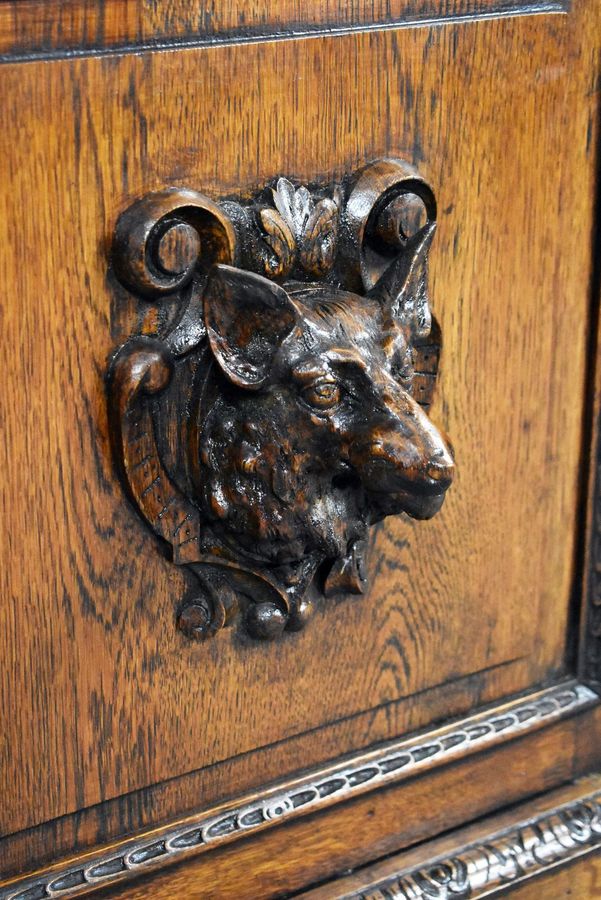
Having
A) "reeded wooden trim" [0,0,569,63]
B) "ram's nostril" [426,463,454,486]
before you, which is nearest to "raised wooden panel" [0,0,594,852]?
"reeded wooden trim" [0,0,569,63]

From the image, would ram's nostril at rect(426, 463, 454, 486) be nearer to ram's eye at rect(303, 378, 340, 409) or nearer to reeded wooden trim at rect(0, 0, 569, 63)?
ram's eye at rect(303, 378, 340, 409)

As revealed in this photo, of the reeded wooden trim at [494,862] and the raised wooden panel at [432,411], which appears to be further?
the reeded wooden trim at [494,862]

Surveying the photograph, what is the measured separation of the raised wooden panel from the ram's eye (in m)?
0.09

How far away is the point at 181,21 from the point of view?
2.11 ft

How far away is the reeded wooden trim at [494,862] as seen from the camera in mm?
840

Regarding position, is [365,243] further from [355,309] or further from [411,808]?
[411,808]

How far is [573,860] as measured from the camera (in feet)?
2.99

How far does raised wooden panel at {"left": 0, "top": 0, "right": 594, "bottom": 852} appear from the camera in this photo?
0.65 meters

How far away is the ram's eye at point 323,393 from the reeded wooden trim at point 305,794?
10.0 inches

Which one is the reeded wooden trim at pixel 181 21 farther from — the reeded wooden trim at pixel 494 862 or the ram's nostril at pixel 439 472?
the reeded wooden trim at pixel 494 862

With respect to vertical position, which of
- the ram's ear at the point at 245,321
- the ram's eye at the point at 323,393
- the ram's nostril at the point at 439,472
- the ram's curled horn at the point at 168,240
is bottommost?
the ram's nostril at the point at 439,472

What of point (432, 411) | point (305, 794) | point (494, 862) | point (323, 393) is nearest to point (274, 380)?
point (323, 393)

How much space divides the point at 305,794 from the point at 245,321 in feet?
0.99

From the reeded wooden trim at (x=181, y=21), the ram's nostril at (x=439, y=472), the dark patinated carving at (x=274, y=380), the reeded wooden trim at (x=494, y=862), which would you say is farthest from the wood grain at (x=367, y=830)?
the reeded wooden trim at (x=181, y=21)
